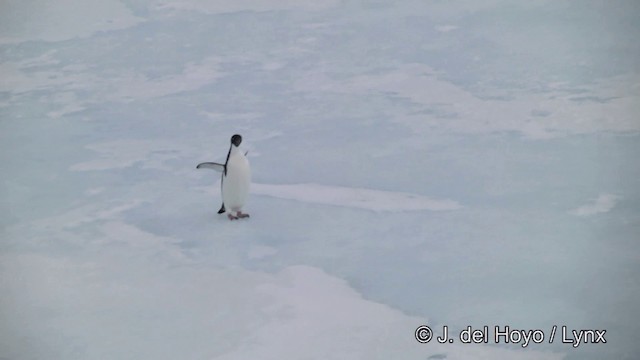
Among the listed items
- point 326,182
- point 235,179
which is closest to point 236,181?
point 235,179

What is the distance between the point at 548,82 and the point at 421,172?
212cm

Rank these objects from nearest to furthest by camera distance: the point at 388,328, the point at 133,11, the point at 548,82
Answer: the point at 388,328, the point at 548,82, the point at 133,11

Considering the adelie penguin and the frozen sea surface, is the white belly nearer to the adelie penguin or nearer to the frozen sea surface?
the adelie penguin

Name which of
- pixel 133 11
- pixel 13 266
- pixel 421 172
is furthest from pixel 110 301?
pixel 133 11

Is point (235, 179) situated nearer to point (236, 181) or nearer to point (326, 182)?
point (236, 181)

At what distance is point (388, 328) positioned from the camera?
11.7 ft

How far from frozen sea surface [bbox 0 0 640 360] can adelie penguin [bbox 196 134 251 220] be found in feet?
0.34

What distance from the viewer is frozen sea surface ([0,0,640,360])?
365 centimetres

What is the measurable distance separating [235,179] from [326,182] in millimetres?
796

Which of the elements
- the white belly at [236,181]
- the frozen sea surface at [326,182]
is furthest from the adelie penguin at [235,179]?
the frozen sea surface at [326,182]

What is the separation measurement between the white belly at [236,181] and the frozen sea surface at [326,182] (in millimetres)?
117

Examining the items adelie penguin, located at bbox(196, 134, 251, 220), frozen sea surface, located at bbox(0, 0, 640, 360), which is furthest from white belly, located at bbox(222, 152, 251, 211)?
frozen sea surface, located at bbox(0, 0, 640, 360)

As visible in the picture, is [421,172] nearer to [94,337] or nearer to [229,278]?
[229,278]

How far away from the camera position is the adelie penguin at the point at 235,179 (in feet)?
15.1
